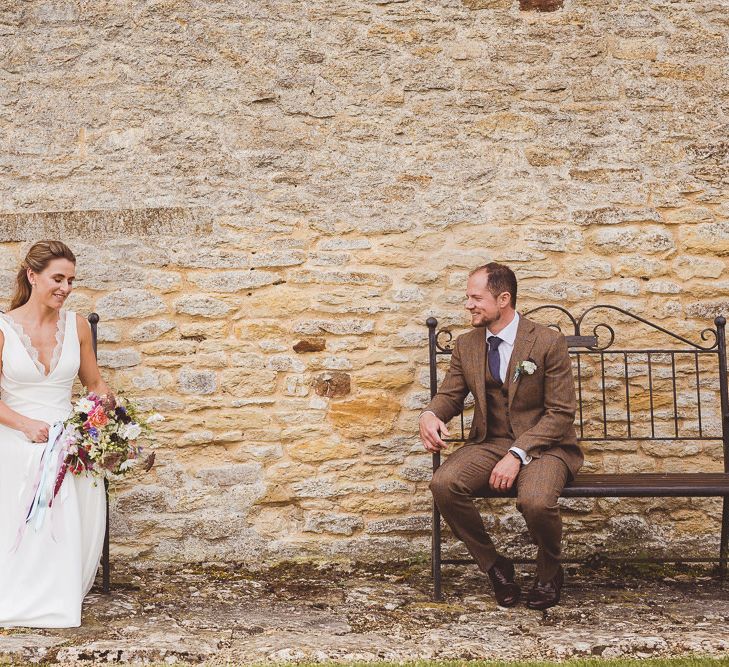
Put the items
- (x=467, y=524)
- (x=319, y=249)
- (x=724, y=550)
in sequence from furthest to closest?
(x=319, y=249), (x=724, y=550), (x=467, y=524)

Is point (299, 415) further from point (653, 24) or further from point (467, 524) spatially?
point (653, 24)

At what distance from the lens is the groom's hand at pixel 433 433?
3.97 metres

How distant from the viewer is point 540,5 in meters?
4.83

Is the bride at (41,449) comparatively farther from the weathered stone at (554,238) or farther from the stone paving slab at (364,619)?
the weathered stone at (554,238)

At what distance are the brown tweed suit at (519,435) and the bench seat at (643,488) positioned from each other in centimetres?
7

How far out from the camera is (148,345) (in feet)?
15.3

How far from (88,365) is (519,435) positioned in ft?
7.52

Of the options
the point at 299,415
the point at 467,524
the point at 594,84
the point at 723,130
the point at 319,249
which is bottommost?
the point at 467,524

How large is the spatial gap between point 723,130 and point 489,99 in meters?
1.41

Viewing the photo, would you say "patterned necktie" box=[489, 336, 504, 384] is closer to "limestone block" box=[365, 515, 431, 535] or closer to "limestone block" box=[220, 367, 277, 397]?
"limestone block" box=[365, 515, 431, 535]

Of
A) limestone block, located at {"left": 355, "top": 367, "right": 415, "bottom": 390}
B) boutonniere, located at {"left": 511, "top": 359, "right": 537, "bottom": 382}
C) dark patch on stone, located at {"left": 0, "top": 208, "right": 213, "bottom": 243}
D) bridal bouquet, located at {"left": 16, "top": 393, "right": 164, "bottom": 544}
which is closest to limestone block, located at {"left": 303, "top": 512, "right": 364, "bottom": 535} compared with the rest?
limestone block, located at {"left": 355, "top": 367, "right": 415, "bottom": 390}

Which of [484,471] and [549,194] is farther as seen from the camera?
[549,194]

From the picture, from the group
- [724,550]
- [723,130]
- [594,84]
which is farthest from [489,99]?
[724,550]

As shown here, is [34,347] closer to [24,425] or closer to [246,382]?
[24,425]
